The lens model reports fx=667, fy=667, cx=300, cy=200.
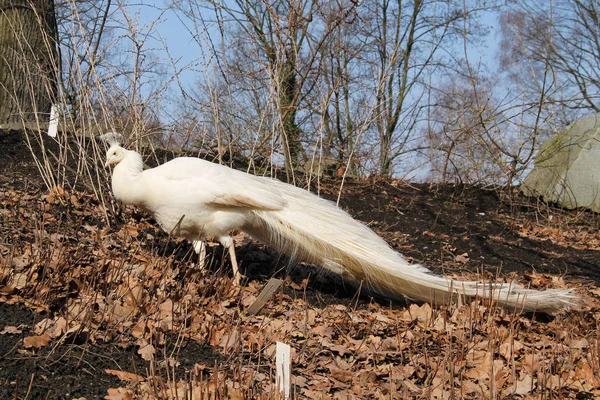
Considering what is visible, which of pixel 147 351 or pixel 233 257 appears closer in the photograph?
pixel 147 351

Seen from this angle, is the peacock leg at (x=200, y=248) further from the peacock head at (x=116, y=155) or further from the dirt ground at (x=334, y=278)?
the peacock head at (x=116, y=155)

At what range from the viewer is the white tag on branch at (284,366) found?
8.44 feet

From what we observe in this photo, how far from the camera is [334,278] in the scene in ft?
17.6

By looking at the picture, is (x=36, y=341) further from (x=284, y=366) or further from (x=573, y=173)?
(x=573, y=173)

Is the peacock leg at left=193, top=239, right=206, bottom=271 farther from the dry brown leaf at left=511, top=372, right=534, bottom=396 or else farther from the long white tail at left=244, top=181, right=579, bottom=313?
the dry brown leaf at left=511, top=372, right=534, bottom=396

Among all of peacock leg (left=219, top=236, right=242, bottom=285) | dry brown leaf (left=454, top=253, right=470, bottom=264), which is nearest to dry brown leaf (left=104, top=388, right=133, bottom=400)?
peacock leg (left=219, top=236, right=242, bottom=285)

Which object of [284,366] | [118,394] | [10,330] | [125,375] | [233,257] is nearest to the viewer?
[284,366]

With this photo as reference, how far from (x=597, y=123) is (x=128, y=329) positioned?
9.28m

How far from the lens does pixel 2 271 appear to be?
3582 mm

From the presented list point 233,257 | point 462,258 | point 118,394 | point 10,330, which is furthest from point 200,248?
point 462,258

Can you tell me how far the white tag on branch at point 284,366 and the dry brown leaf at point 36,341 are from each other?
115 centimetres

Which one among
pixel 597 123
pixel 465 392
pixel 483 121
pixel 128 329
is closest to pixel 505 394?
pixel 465 392

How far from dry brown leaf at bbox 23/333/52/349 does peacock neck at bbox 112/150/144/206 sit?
1831mm

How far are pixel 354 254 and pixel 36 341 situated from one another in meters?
2.45
